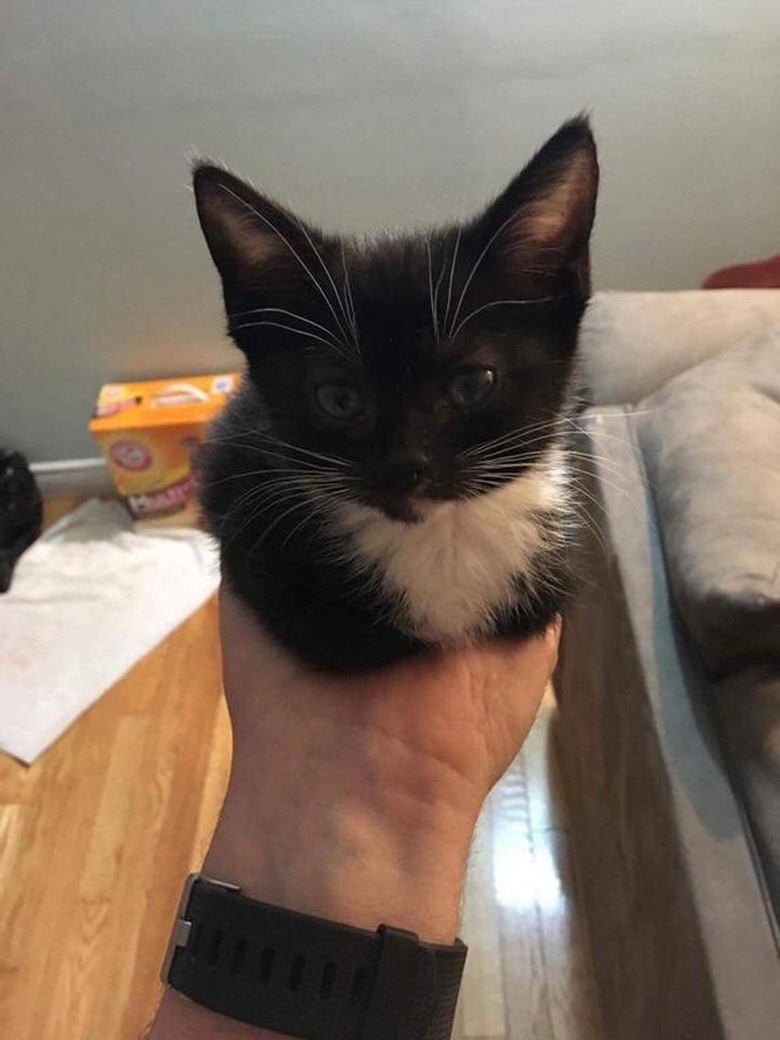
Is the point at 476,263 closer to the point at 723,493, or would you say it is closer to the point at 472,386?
the point at 472,386

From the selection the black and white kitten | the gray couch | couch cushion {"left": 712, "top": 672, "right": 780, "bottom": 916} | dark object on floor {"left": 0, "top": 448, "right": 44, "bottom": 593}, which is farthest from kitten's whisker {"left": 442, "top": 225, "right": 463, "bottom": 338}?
dark object on floor {"left": 0, "top": 448, "right": 44, "bottom": 593}

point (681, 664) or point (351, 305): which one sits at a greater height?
point (351, 305)

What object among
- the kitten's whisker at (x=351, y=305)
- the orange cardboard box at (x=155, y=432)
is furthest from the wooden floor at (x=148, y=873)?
the kitten's whisker at (x=351, y=305)

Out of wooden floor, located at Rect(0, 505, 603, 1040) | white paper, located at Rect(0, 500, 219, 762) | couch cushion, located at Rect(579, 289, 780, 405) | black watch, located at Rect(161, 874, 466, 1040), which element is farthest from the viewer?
white paper, located at Rect(0, 500, 219, 762)

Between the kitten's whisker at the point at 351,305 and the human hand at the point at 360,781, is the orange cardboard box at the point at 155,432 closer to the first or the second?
the human hand at the point at 360,781

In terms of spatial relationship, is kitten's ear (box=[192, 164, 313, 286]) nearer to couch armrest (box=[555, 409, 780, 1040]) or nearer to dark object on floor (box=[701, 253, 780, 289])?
couch armrest (box=[555, 409, 780, 1040])

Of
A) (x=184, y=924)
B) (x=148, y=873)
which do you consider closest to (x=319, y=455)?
(x=184, y=924)
